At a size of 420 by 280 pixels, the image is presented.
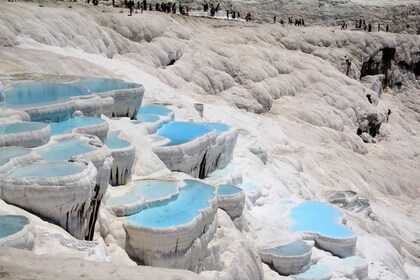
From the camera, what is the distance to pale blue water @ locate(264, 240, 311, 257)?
430 inches

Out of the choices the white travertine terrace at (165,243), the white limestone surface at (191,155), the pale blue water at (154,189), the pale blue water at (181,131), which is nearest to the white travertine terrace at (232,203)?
the white limestone surface at (191,155)

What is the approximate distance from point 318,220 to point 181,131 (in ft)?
11.9

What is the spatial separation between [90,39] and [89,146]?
10549 mm

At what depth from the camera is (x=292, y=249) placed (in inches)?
442

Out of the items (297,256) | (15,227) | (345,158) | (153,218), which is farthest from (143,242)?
(345,158)

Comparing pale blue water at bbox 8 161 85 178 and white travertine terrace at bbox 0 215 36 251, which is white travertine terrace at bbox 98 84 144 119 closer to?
pale blue water at bbox 8 161 85 178

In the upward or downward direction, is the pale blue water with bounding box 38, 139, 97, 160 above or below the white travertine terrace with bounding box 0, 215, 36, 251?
above

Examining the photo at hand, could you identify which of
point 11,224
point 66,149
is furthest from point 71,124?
point 11,224

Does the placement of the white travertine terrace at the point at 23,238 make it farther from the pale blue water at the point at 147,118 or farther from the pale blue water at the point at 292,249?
the pale blue water at the point at 147,118

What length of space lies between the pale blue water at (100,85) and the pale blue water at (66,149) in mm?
3321

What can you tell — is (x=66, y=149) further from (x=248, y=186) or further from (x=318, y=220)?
(x=318, y=220)

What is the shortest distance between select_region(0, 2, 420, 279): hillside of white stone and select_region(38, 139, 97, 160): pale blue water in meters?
1.83

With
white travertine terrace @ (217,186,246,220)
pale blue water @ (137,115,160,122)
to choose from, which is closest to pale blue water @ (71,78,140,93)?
pale blue water @ (137,115,160,122)

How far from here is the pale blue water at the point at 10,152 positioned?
7.63m
